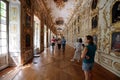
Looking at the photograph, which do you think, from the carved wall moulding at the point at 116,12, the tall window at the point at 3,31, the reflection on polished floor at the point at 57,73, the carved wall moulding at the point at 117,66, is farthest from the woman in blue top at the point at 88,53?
the tall window at the point at 3,31

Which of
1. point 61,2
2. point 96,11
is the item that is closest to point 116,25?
point 96,11

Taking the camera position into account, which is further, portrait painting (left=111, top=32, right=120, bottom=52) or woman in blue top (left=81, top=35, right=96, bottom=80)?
portrait painting (left=111, top=32, right=120, bottom=52)

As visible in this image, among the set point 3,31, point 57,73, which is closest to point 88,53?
point 57,73

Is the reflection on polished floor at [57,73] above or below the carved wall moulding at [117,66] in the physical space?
below

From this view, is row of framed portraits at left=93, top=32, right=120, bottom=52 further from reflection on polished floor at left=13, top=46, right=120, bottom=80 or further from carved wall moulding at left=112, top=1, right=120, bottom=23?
reflection on polished floor at left=13, top=46, right=120, bottom=80

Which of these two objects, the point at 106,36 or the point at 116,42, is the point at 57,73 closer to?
the point at 116,42

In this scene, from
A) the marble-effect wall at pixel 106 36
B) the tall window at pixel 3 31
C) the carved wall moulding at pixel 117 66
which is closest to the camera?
the carved wall moulding at pixel 117 66

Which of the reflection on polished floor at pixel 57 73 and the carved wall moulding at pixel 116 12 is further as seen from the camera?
the carved wall moulding at pixel 116 12

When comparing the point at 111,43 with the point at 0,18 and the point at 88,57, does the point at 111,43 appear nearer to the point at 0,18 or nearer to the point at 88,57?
the point at 88,57

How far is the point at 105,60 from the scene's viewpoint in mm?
6855

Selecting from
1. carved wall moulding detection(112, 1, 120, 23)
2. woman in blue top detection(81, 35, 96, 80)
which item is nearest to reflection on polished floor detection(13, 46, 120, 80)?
woman in blue top detection(81, 35, 96, 80)

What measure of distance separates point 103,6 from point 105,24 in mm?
1067

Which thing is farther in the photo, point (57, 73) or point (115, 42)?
point (115, 42)

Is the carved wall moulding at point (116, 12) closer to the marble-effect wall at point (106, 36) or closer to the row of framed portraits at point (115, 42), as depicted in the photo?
the marble-effect wall at point (106, 36)
